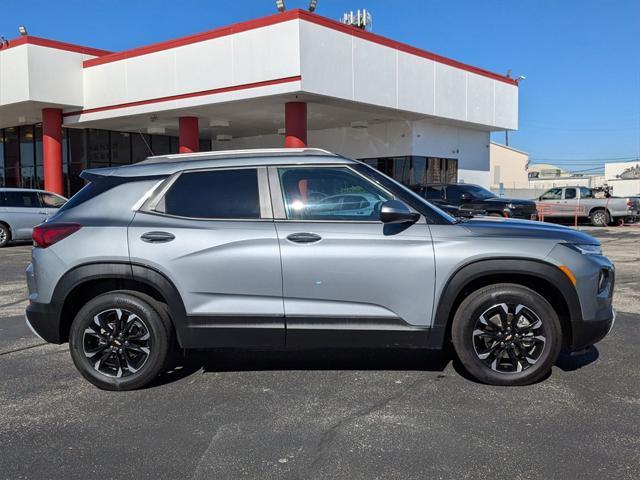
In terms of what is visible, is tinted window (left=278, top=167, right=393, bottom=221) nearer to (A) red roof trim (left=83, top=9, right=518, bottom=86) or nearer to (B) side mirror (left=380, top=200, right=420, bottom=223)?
(B) side mirror (left=380, top=200, right=420, bottom=223)

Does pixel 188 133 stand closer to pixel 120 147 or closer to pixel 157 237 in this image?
pixel 120 147

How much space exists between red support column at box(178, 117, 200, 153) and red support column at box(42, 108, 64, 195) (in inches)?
195

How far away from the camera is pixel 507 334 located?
4.36m

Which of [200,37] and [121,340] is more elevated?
[200,37]

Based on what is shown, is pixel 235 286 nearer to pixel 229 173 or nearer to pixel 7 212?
pixel 229 173

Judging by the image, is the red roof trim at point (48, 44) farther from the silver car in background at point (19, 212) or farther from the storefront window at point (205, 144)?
the storefront window at point (205, 144)

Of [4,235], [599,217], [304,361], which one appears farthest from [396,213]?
[599,217]

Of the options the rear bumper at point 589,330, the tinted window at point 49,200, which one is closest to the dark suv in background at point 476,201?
the tinted window at point 49,200

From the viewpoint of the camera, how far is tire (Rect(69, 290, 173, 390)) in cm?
444

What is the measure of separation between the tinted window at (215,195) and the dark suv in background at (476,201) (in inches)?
494

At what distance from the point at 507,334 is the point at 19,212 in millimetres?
14896

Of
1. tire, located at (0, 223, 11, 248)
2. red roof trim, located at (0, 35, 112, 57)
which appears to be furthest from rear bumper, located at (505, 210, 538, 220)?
red roof trim, located at (0, 35, 112, 57)

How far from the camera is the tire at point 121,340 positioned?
4438mm

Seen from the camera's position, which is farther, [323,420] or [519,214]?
[519,214]
